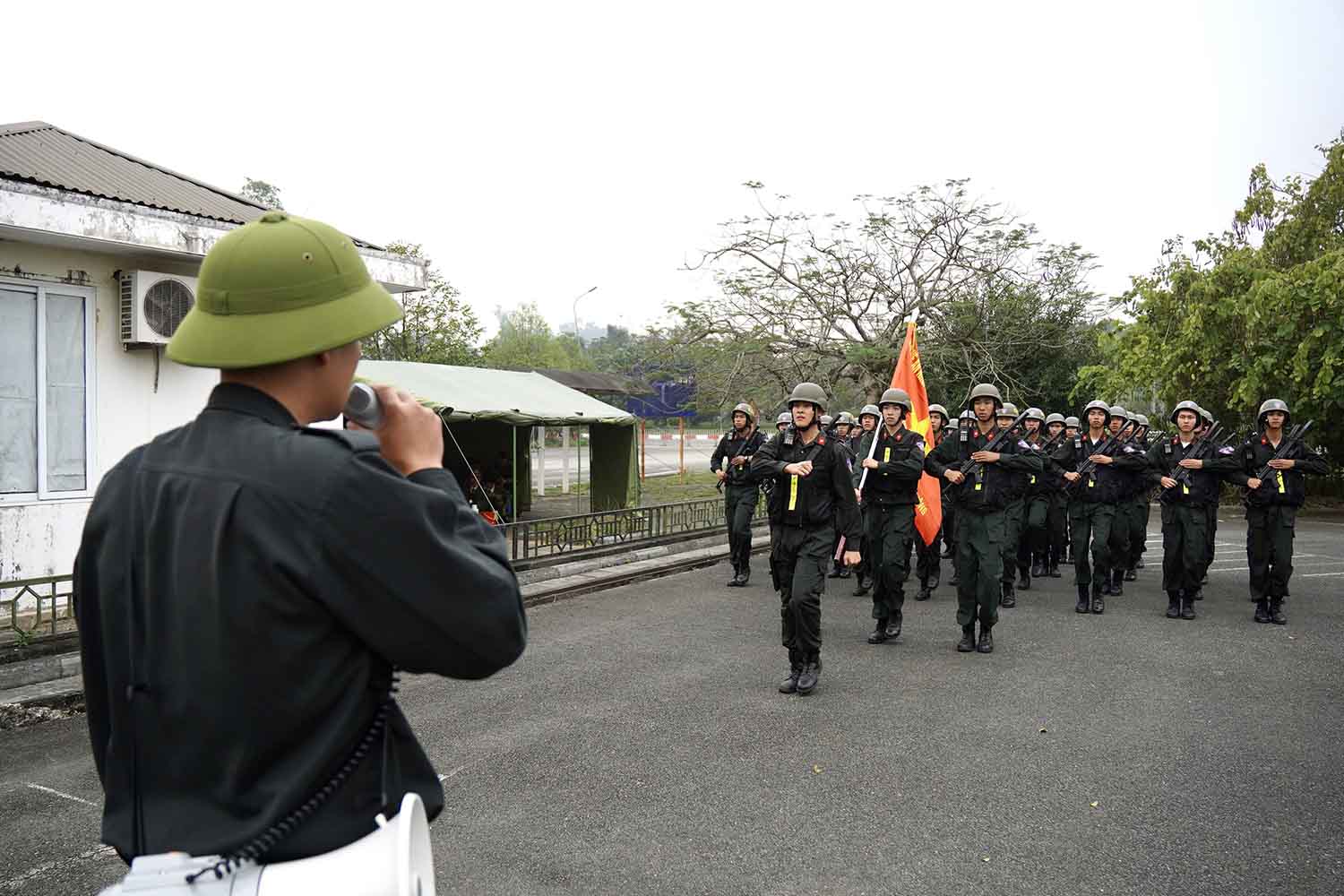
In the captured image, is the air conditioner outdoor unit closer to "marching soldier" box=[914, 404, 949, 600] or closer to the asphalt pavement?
the asphalt pavement

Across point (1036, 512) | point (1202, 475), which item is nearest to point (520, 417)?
point (1036, 512)

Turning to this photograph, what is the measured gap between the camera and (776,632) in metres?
9.41

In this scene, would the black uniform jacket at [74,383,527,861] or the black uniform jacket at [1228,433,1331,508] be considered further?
the black uniform jacket at [1228,433,1331,508]

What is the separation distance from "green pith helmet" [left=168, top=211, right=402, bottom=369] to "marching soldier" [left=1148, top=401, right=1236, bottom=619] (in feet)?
35.4

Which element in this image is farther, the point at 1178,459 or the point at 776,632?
the point at 1178,459

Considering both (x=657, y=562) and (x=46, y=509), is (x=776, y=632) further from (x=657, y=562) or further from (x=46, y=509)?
(x=46, y=509)

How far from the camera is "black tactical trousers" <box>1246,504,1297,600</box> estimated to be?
10.2 meters

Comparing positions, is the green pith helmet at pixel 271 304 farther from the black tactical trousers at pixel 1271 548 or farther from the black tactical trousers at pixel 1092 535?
the black tactical trousers at pixel 1271 548

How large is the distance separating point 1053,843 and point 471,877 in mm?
2606

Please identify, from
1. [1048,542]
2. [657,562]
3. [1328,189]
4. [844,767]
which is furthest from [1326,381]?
[844,767]

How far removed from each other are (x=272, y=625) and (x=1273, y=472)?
11.3m

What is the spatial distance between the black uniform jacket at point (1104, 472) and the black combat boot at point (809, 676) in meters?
5.68

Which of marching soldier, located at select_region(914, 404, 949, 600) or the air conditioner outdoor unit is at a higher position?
the air conditioner outdoor unit

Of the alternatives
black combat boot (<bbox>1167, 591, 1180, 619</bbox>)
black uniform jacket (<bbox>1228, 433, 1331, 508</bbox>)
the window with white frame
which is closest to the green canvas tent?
the window with white frame
